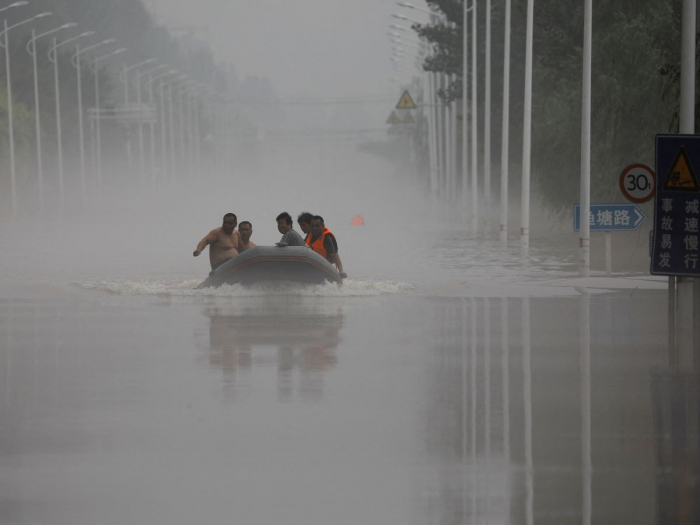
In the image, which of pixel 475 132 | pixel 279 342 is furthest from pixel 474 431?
pixel 475 132

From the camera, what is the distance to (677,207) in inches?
748

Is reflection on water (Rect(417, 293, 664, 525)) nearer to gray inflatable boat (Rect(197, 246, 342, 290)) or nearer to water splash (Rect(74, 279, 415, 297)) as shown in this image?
gray inflatable boat (Rect(197, 246, 342, 290))

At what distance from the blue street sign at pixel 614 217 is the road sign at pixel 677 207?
14921 millimetres

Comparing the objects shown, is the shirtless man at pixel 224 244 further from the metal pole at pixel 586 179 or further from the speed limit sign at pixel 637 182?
the speed limit sign at pixel 637 182

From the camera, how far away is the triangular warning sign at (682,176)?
18.9m

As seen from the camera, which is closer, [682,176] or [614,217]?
[682,176]

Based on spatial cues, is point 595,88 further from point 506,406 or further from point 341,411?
point 341,411

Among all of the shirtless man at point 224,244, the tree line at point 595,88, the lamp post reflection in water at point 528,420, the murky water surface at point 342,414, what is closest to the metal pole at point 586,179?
the tree line at point 595,88

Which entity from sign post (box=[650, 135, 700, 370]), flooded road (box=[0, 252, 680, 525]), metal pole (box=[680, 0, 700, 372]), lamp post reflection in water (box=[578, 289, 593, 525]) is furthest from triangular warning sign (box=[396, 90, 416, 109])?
sign post (box=[650, 135, 700, 370])

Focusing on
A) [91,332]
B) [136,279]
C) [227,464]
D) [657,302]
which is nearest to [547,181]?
[136,279]

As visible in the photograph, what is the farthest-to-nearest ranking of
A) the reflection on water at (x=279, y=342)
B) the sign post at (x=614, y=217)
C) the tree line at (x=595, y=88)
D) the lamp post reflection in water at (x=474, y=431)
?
the tree line at (x=595, y=88)
the sign post at (x=614, y=217)
the reflection on water at (x=279, y=342)
the lamp post reflection in water at (x=474, y=431)

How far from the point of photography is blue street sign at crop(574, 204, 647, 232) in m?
34.1

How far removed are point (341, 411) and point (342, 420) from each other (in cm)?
54

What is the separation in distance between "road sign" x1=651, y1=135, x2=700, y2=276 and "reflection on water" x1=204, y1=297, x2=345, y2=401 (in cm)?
389
